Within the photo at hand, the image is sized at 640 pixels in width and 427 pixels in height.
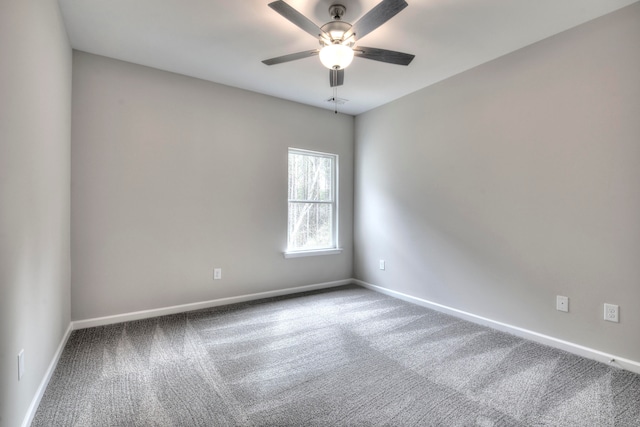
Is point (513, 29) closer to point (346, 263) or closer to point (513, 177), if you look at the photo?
point (513, 177)

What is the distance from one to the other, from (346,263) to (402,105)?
231 cm

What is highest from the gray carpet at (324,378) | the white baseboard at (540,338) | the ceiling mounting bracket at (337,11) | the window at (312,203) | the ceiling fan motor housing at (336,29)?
the ceiling mounting bracket at (337,11)

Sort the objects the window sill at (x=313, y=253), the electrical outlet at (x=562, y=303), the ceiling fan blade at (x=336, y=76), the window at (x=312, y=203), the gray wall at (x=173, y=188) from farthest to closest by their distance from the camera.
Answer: the window at (x=312, y=203), the window sill at (x=313, y=253), the gray wall at (x=173, y=188), the electrical outlet at (x=562, y=303), the ceiling fan blade at (x=336, y=76)

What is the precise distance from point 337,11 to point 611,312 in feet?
9.60

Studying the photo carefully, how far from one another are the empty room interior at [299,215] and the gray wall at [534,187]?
0.05 feet

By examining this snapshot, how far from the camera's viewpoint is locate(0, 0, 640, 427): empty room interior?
1746 mm

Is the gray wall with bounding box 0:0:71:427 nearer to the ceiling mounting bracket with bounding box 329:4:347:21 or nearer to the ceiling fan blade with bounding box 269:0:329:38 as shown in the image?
the ceiling fan blade with bounding box 269:0:329:38

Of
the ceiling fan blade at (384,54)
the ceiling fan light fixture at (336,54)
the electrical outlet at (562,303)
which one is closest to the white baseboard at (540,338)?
the electrical outlet at (562,303)

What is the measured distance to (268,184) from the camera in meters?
3.84

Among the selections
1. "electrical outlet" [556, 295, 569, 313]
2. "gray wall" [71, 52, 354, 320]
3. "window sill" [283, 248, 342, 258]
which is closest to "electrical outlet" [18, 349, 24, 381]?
"gray wall" [71, 52, 354, 320]

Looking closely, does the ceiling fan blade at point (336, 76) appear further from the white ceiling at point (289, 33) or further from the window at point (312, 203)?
the window at point (312, 203)

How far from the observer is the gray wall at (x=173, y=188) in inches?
111

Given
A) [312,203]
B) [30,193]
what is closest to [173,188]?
[30,193]

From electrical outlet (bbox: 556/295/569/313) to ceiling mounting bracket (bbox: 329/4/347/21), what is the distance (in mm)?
2760
